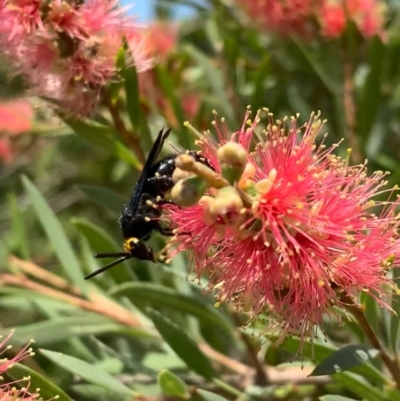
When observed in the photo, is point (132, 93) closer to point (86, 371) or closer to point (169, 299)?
point (169, 299)

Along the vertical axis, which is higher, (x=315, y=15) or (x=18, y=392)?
(x=315, y=15)

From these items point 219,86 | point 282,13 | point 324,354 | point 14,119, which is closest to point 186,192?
point 324,354

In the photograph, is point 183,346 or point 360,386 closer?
point 360,386

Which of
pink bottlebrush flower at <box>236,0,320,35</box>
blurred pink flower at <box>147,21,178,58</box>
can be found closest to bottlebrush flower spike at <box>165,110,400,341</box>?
pink bottlebrush flower at <box>236,0,320,35</box>

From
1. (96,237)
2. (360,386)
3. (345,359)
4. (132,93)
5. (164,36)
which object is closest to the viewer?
(345,359)

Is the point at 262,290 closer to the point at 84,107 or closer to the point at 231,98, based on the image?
the point at 84,107

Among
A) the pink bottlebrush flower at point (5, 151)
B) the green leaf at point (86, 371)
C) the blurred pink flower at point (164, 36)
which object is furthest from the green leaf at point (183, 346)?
the pink bottlebrush flower at point (5, 151)

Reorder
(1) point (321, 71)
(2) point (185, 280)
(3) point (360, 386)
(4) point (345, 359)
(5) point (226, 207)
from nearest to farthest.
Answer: (5) point (226, 207) → (4) point (345, 359) → (3) point (360, 386) → (2) point (185, 280) → (1) point (321, 71)
